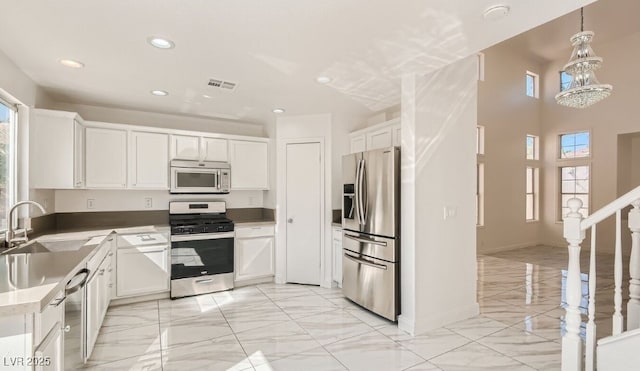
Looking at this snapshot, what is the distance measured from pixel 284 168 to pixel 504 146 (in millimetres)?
5417

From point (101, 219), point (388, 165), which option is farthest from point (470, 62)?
point (101, 219)

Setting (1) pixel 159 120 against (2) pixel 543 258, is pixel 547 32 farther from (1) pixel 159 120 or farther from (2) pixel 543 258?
(1) pixel 159 120

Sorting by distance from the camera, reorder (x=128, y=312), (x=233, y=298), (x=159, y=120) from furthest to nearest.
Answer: (x=159, y=120) → (x=233, y=298) → (x=128, y=312)

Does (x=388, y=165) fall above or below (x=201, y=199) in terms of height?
above

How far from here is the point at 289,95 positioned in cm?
371

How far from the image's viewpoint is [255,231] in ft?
15.0

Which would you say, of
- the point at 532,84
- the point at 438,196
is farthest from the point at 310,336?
the point at 532,84

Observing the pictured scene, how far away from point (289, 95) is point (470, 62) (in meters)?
1.95

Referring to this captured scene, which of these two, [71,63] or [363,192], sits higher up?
[71,63]

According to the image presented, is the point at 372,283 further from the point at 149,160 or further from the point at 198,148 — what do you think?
the point at 149,160

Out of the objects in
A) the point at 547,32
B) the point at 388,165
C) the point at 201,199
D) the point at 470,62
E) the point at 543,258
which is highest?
the point at 547,32

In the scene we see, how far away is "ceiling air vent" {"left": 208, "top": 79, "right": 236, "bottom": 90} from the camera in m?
3.25

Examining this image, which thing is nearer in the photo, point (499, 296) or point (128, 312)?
point (128, 312)

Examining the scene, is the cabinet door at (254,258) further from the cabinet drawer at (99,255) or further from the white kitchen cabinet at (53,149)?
the white kitchen cabinet at (53,149)
